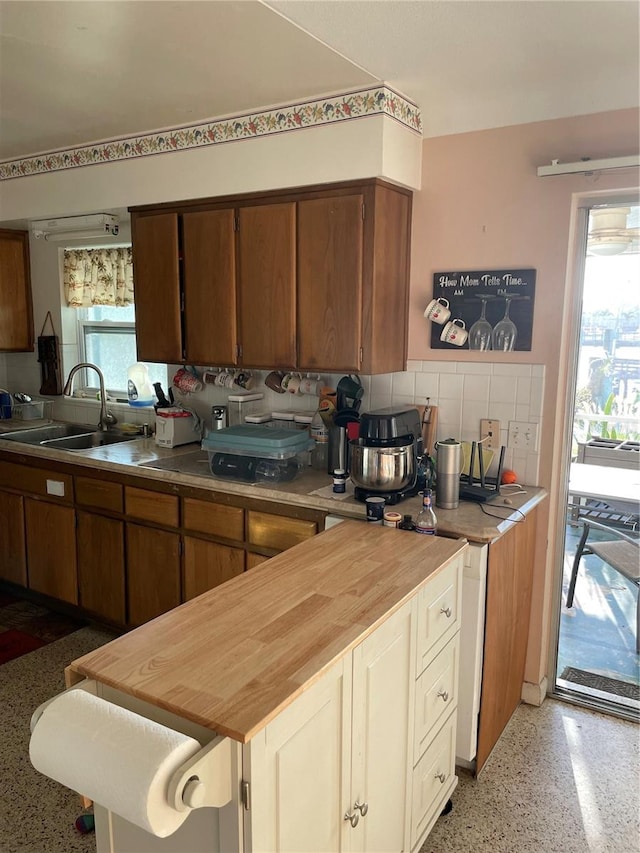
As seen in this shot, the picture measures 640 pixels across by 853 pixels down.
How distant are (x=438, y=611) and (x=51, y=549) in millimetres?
2389

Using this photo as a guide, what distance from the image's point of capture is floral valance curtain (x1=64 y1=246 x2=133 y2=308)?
3939mm

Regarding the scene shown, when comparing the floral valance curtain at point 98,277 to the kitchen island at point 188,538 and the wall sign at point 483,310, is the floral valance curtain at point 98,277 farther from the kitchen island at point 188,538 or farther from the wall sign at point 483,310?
the wall sign at point 483,310

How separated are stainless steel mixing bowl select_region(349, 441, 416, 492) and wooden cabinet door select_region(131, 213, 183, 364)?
131 cm

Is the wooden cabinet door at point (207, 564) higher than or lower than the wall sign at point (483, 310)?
lower

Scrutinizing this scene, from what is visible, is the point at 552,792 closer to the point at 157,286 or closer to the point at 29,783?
the point at 29,783

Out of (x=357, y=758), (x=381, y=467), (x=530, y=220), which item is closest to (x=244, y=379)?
(x=381, y=467)

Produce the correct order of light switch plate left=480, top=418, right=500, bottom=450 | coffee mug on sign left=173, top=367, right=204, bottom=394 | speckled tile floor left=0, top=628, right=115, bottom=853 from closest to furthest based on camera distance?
speckled tile floor left=0, top=628, right=115, bottom=853 → light switch plate left=480, top=418, right=500, bottom=450 → coffee mug on sign left=173, top=367, right=204, bottom=394

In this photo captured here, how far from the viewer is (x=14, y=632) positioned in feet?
11.1

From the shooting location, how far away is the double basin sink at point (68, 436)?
3.85 m

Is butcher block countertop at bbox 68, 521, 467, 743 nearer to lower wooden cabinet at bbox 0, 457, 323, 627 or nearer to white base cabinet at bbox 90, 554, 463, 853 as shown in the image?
white base cabinet at bbox 90, 554, 463, 853

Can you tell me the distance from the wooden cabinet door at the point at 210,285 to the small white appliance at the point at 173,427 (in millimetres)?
386

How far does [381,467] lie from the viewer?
2426 mm

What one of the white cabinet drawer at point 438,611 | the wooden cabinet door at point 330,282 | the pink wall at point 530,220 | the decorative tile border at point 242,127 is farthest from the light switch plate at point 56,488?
the white cabinet drawer at point 438,611

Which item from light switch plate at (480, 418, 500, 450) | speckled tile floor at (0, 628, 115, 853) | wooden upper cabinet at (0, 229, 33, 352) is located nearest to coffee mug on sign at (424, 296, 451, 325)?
light switch plate at (480, 418, 500, 450)
